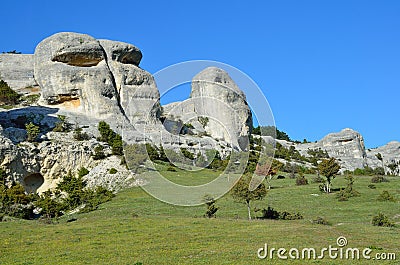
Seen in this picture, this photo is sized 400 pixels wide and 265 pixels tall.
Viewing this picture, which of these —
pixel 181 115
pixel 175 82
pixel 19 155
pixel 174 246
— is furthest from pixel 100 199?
pixel 181 115

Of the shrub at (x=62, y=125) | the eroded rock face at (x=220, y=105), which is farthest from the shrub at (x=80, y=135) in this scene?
the eroded rock face at (x=220, y=105)

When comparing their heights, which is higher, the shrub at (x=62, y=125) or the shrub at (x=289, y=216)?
the shrub at (x=62, y=125)

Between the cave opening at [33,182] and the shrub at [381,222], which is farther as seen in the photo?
the cave opening at [33,182]

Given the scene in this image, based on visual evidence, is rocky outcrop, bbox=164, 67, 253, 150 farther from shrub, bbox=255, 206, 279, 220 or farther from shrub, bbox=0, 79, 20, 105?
shrub, bbox=255, 206, 279, 220

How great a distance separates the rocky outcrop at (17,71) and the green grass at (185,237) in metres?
62.0

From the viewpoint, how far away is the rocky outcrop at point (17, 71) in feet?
315

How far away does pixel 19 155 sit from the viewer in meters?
56.2

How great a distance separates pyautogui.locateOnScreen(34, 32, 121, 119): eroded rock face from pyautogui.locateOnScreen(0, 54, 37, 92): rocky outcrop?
1847 centimetres

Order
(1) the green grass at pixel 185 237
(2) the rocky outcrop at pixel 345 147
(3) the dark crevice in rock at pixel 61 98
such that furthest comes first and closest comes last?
(2) the rocky outcrop at pixel 345 147 < (3) the dark crevice in rock at pixel 61 98 < (1) the green grass at pixel 185 237

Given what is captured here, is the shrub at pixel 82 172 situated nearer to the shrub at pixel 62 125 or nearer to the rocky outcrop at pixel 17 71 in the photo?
the shrub at pixel 62 125

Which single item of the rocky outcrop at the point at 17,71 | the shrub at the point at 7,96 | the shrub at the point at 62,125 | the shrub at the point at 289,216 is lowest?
the shrub at the point at 289,216

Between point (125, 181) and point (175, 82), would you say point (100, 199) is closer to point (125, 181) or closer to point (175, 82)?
point (125, 181)

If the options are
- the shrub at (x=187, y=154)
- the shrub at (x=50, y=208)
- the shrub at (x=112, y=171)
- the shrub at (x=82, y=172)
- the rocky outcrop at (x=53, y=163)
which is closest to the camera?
the shrub at (x=50, y=208)

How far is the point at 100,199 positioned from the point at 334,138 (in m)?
74.6
